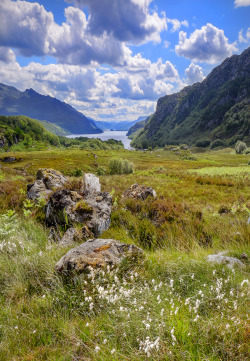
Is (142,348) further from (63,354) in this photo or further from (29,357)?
(29,357)

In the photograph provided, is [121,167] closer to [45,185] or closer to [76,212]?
[45,185]

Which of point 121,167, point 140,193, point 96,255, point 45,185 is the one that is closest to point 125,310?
point 96,255

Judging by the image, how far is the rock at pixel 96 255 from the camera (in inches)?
136

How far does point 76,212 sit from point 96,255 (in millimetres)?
3598

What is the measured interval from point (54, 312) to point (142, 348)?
143cm

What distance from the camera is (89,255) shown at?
3.78m

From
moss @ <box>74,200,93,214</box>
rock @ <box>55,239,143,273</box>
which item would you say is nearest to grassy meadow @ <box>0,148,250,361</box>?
rock @ <box>55,239,143,273</box>

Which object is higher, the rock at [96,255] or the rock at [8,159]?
the rock at [8,159]

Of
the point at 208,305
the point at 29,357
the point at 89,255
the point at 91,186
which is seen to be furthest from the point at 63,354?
the point at 91,186

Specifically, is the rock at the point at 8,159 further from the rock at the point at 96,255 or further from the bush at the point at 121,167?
the rock at the point at 96,255

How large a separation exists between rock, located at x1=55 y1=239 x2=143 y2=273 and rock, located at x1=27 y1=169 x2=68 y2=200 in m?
6.56

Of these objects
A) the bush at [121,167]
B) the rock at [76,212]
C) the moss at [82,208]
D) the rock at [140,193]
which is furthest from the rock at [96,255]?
the bush at [121,167]

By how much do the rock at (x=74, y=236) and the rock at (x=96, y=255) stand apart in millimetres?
1204

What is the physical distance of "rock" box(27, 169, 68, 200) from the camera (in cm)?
1037
